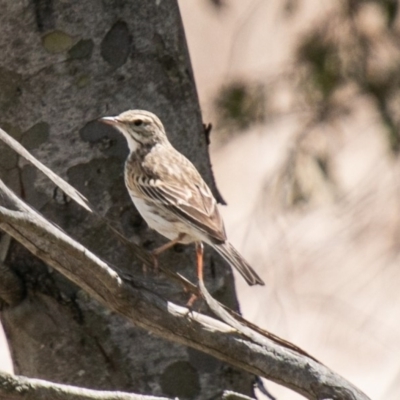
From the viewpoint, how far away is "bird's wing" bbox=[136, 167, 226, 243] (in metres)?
3.87

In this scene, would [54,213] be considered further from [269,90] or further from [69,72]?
[269,90]

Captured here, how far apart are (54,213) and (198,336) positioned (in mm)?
793

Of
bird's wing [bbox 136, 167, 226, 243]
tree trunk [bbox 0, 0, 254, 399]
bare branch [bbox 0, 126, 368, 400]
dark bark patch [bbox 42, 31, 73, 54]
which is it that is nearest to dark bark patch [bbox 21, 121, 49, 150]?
tree trunk [bbox 0, 0, 254, 399]

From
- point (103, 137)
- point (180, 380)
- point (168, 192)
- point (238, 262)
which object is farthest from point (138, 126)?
point (180, 380)

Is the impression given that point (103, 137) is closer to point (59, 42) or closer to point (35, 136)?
point (35, 136)

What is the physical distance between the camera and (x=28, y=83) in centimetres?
357

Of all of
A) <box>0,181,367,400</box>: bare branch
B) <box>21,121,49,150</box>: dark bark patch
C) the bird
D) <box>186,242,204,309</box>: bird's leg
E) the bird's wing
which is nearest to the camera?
<box>0,181,367,400</box>: bare branch

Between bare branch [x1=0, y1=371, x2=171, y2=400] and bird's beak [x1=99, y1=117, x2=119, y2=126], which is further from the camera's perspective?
bird's beak [x1=99, y1=117, x2=119, y2=126]

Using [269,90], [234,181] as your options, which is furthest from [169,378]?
[234,181]

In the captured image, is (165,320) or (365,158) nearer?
(165,320)

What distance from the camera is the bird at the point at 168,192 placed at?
3686mm

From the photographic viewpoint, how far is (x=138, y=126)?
12.8 ft

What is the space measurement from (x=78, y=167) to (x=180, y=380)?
0.80 m

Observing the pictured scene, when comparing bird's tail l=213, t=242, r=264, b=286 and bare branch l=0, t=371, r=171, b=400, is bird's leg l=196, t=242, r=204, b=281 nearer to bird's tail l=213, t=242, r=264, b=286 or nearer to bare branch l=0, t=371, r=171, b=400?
bird's tail l=213, t=242, r=264, b=286
